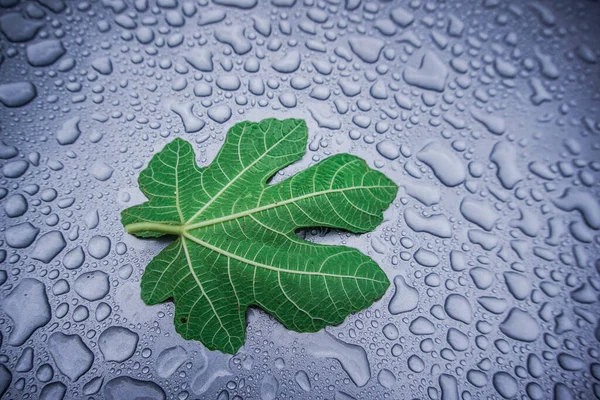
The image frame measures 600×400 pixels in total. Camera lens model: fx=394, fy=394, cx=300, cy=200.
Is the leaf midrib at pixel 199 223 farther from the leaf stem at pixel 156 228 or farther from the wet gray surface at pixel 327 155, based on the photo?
the wet gray surface at pixel 327 155

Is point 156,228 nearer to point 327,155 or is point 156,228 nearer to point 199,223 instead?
point 199,223

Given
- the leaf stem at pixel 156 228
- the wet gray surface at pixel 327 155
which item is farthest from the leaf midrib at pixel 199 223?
the wet gray surface at pixel 327 155

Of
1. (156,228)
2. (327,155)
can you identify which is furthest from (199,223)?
(327,155)

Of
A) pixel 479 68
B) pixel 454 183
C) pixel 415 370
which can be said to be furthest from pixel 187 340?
pixel 479 68

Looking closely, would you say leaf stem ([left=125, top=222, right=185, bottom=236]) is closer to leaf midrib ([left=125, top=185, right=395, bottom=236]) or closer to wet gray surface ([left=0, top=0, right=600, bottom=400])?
leaf midrib ([left=125, top=185, right=395, bottom=236])

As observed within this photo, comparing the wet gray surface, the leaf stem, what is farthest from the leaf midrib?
the wet gray surface

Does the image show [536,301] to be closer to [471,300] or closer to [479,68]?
[471,300]
